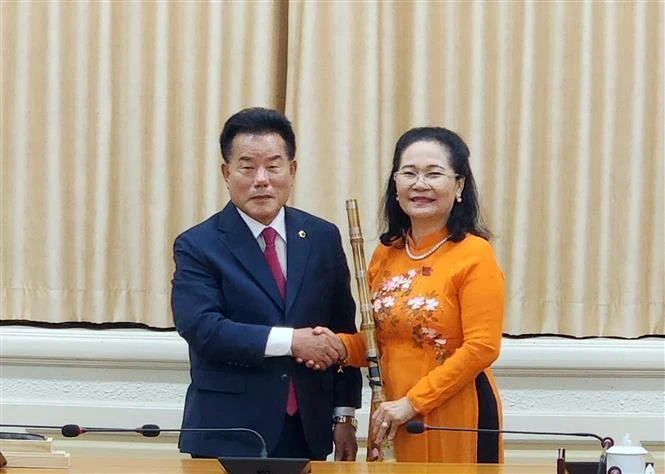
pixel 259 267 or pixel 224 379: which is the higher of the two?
pixel 259 267

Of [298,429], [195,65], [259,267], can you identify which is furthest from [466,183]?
[195,65]

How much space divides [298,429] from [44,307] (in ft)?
3.92

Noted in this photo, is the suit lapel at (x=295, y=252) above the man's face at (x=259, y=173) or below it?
below

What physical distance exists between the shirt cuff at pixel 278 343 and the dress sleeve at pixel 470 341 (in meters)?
0.31

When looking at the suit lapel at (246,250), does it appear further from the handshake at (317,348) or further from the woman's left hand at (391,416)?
the woman's left hand at (391,416)

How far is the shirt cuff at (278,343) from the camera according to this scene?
2.41m

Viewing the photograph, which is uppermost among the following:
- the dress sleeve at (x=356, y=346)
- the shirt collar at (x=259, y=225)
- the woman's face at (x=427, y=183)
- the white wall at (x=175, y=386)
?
the woman's face at (x=427, y=183)

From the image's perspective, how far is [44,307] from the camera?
331 cm

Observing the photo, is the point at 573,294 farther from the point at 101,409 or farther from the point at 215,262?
the point at 101,409

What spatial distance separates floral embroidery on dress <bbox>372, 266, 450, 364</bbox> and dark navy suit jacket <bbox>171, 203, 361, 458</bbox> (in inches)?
7.4

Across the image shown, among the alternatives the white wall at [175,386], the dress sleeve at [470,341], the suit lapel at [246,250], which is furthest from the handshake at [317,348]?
the white wall at [175,386]

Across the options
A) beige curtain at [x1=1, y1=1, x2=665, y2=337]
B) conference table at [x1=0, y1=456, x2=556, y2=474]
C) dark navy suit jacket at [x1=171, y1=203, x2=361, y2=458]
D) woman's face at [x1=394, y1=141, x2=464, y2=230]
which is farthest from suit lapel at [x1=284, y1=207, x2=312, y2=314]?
beige curtain at [x1=1, y1=1, x2=665, y2=337]

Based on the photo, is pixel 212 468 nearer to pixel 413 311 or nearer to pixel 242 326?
pixel 242 326

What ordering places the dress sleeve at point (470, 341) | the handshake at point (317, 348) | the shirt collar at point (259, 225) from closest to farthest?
the dress sleeve at point (470, 341)
the handshake at point (317, 348)
the shirt collar at point (259, 225)
